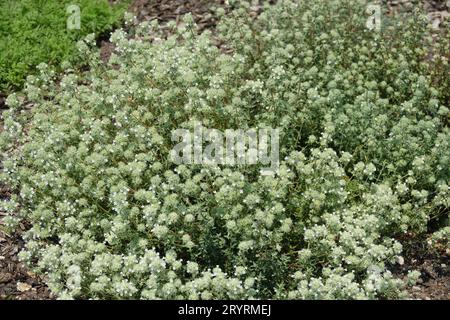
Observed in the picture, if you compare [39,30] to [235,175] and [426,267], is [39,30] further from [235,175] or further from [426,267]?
[426,267]

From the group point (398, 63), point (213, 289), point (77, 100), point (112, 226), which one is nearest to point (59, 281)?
point (112, 226)

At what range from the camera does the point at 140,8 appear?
9.05 meters

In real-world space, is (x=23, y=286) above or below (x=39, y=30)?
below

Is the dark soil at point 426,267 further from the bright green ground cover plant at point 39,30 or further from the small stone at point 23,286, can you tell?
the bright green ground cover plant at point 39,30

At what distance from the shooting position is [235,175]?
520 cm

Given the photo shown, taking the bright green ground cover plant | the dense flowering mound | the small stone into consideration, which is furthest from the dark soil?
the bright green ground cover plant

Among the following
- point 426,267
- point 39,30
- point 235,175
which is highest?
point 39,30

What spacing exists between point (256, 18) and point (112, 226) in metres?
4.45

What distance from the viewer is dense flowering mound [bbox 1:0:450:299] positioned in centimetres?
516

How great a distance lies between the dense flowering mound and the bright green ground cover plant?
112cm

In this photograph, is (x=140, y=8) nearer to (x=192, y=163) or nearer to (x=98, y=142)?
(x=98, y=142)

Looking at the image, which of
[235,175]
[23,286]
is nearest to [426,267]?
[235,175]

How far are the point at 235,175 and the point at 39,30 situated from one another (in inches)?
178

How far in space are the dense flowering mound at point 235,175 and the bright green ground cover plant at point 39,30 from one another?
112 centimetres
